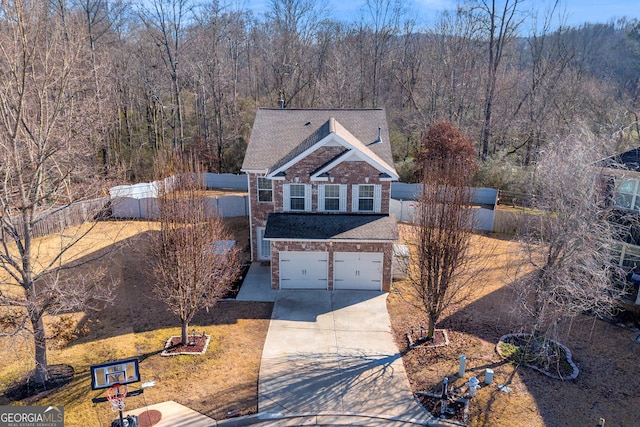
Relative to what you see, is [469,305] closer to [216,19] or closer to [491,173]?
[491,173]

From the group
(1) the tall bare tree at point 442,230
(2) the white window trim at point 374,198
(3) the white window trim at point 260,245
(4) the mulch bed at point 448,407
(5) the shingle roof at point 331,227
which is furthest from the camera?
(3) the white window trim at point 260,245

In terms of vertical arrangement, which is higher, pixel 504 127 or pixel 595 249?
pixel 504 127

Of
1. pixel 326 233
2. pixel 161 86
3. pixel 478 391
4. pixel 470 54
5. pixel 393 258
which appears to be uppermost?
pixel 470 54

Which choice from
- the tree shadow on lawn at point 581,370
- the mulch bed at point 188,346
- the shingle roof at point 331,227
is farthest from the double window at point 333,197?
the mulch bed at point 188,346

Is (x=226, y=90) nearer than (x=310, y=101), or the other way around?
(x=226, y=90)

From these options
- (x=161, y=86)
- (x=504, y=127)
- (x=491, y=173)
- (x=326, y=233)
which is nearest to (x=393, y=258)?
(x=326, y=233)

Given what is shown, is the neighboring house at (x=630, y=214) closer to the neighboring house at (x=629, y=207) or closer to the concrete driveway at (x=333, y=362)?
the neighboring house at (x=629, y=207)

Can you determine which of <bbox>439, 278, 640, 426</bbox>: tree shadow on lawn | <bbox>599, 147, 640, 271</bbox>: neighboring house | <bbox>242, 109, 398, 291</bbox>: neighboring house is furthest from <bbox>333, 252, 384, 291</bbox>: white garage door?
<bbox>599, 147, 640, 271</bbox>: neighboring house

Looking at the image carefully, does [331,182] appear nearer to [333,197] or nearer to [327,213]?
[333,197]
